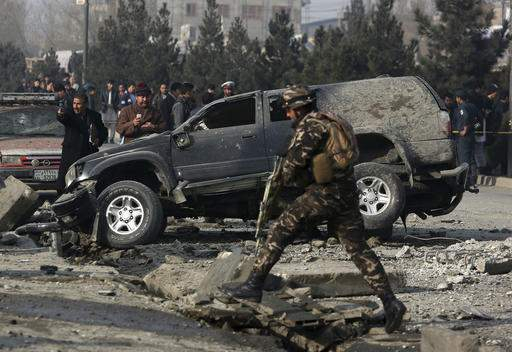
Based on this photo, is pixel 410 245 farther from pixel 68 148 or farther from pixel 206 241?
pixel 68 148

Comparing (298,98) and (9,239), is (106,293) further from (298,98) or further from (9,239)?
(9,239)

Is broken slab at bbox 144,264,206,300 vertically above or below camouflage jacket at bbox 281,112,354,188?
below

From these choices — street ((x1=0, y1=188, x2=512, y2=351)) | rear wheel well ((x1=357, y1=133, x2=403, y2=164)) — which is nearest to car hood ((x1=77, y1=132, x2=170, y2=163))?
street ((x1=0, y1=188, x2=512, y2=351))

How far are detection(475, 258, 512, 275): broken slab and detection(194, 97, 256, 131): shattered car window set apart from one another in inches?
146

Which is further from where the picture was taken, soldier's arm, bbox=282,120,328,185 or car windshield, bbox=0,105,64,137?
car windshield, bbox=0,105,64,137

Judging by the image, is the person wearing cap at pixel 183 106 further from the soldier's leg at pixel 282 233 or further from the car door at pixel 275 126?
Result: the soldier's leg at pixel 282 233

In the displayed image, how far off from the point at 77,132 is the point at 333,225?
795 centimetres

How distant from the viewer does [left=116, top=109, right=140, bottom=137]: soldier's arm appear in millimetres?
17188

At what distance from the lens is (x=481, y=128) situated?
2712cm

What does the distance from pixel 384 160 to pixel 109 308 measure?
243 inches

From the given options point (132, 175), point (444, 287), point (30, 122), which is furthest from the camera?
point (30, 122)

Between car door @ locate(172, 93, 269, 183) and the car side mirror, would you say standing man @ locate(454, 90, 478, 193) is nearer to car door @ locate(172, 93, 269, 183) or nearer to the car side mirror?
car door @ locate(172, 93, 269, 183)

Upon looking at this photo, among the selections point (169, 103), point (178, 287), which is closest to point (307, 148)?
point (178, 287)

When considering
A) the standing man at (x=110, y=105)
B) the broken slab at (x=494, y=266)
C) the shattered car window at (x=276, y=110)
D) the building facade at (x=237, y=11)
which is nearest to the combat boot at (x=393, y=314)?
the broken slab at (x=494, y=266)
